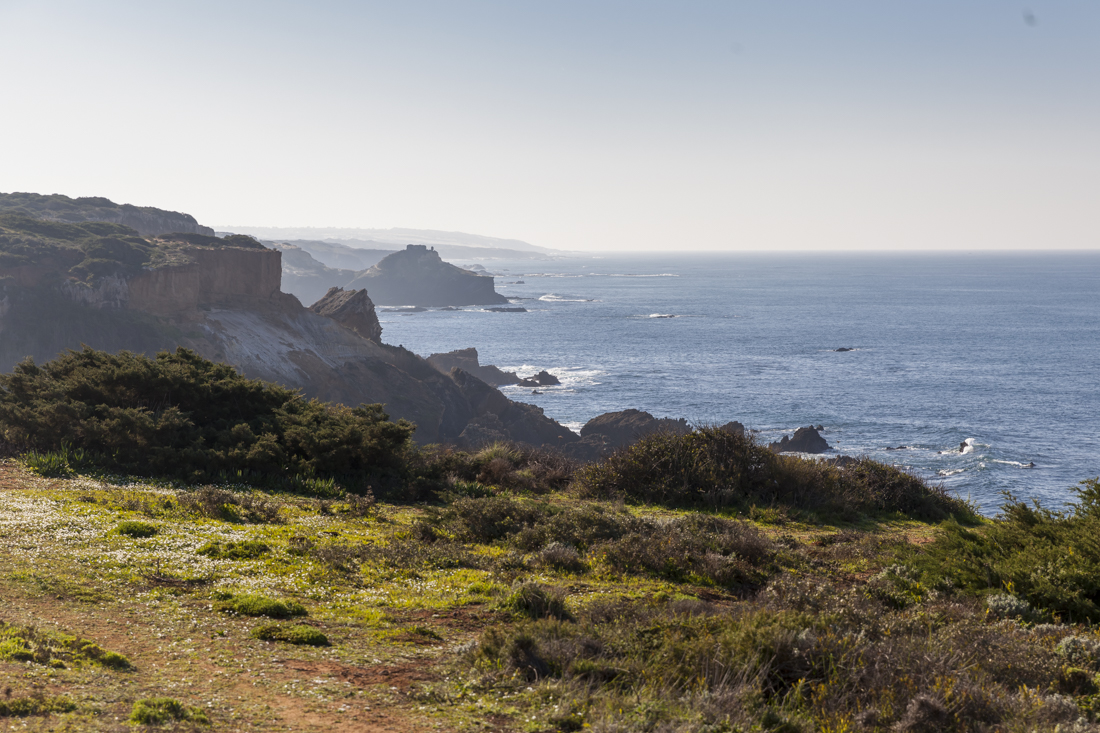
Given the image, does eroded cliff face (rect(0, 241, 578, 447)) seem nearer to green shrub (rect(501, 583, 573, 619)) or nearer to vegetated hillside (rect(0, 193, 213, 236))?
vegetated hillside (rect(0, 193, 213, 236))

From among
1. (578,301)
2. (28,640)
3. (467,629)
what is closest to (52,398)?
(28,640)

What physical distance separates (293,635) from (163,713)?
1866 mm

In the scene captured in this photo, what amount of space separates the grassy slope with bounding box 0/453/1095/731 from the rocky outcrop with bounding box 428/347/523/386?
202ft

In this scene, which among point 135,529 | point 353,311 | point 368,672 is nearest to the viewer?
point 368,672

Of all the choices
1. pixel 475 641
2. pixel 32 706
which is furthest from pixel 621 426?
pixel 32 706

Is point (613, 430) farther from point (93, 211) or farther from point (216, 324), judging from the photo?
point (93, 211)

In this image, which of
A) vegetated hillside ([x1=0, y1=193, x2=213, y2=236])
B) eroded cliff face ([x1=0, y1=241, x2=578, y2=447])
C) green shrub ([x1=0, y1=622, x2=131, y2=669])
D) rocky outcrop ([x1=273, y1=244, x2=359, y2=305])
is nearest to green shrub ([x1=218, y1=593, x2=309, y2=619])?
green shrub ([x1=0, y1=622, x2=131, y2=669])

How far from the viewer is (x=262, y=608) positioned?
6.99 m

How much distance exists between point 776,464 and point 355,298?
49.9 metres

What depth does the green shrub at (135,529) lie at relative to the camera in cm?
935

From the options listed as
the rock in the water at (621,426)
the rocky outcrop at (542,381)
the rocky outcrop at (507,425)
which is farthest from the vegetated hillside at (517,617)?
the rocky outcrop at (542,381)

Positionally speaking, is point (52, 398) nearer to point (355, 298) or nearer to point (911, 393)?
point (355, 298)

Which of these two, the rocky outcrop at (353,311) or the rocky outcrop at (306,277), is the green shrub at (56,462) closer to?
the rocky outcrop at (353,311)

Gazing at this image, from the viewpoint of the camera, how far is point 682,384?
6731 cm
